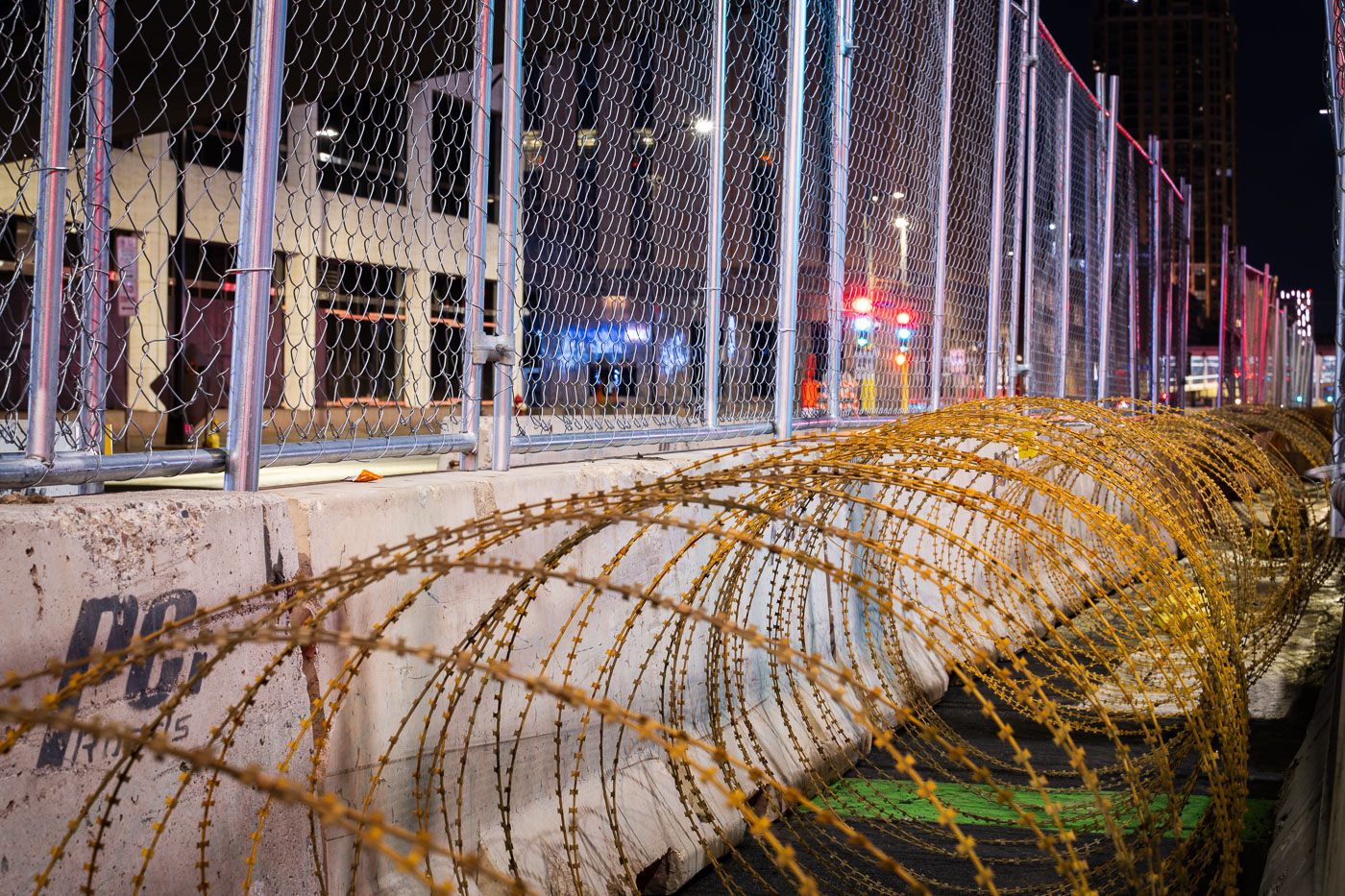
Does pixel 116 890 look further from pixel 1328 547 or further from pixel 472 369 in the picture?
pixel 1328 547

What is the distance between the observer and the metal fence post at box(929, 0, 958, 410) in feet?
26.2

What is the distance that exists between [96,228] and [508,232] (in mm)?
1445

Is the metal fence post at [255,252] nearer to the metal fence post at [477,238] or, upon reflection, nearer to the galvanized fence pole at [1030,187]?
the metal fence post at [477,238]

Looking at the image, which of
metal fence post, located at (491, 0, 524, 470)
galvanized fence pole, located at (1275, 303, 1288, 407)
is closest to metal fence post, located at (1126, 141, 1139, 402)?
metal fence post, located at (491, 0, 524, 470)

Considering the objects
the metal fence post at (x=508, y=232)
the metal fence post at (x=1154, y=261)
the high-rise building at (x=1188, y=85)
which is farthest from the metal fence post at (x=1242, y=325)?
the high-rise building at (x=1188, y=85)

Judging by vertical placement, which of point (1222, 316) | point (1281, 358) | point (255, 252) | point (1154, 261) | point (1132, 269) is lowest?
point (255, 252)

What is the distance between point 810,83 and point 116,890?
18.0 ft

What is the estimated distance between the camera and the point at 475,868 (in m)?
1.09

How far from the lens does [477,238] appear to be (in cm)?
377

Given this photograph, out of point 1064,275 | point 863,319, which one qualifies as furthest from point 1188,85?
point 863,319

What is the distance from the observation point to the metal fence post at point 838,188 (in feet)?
20.5

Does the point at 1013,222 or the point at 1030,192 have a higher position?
the point at 1030,192

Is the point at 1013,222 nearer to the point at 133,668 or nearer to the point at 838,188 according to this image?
the point at 838,188

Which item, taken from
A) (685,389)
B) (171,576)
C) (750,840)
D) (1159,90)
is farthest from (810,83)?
(1159,90)
